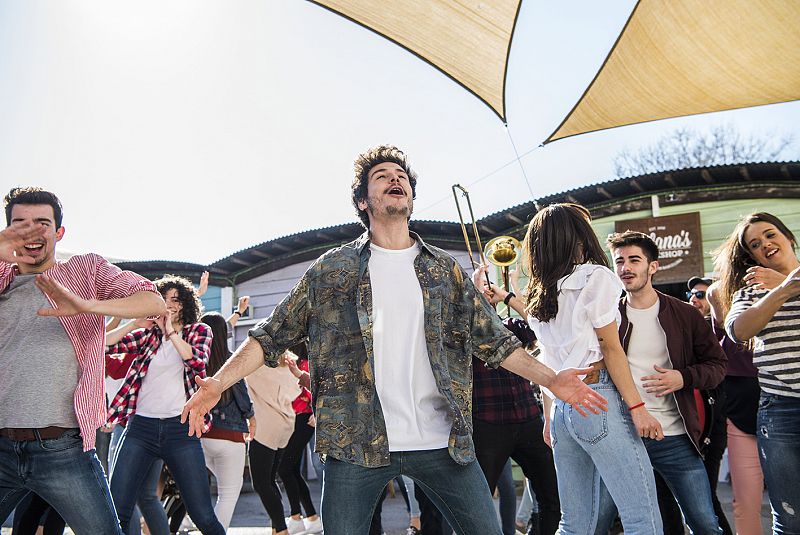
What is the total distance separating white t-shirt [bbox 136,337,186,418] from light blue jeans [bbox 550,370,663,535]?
2862 mm

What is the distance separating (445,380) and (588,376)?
855mm

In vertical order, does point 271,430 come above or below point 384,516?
above

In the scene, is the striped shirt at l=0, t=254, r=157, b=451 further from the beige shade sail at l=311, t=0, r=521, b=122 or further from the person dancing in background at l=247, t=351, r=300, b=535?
the beige shade sail at l=311, t=0, r=521, b=122

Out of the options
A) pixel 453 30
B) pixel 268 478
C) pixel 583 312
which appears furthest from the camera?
pixel 453 30

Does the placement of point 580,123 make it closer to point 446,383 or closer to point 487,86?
point 487,86

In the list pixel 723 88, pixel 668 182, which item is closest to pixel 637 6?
pixel 723 88

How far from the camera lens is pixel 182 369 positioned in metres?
5.31

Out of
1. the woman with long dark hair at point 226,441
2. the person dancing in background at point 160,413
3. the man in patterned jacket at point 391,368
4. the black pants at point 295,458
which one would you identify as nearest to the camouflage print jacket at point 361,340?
the man in patterned jacket at point 391,368

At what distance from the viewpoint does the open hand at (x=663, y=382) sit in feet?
12.5

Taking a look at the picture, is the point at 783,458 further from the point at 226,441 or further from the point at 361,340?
the point at 226,441

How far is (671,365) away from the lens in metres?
4.02

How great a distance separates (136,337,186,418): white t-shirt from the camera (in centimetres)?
504

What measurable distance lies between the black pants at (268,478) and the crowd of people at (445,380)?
1.71m

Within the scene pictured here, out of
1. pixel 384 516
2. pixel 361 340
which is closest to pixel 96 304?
pixel 361 340
